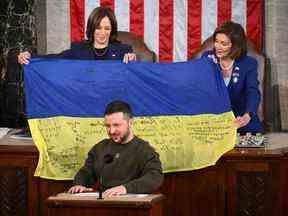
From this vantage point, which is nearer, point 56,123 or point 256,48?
point 56,123

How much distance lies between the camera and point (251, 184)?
23.9 ft

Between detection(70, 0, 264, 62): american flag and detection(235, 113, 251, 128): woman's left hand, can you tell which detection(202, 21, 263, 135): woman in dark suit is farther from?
detection(70, 0, 264, 62): american flag

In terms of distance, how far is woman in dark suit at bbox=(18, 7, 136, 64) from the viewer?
24.7 ft

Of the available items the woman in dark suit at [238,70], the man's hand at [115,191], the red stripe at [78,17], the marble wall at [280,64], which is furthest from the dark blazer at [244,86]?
the red stripe at [78,17]

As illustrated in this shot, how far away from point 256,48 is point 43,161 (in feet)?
8.93

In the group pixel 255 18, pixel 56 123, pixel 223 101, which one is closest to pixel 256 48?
pixel 255 18

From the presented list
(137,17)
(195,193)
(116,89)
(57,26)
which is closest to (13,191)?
(116,89)

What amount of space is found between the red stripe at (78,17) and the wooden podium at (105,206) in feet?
12.5

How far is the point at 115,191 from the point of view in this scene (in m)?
6.13

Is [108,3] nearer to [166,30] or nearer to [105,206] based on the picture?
[166,30]

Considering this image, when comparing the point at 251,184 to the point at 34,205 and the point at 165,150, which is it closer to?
the point at 165,150

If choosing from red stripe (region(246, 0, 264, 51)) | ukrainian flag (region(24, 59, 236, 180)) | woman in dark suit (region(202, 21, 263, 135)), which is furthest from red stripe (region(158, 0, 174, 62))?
ukrainian flag (region(24, 59, 236, 180))

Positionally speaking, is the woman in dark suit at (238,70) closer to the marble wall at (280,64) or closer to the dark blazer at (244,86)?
the dark blazer at (244,86)

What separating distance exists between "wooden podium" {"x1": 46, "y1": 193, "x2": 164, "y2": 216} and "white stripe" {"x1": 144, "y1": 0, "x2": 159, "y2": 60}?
371 cm
